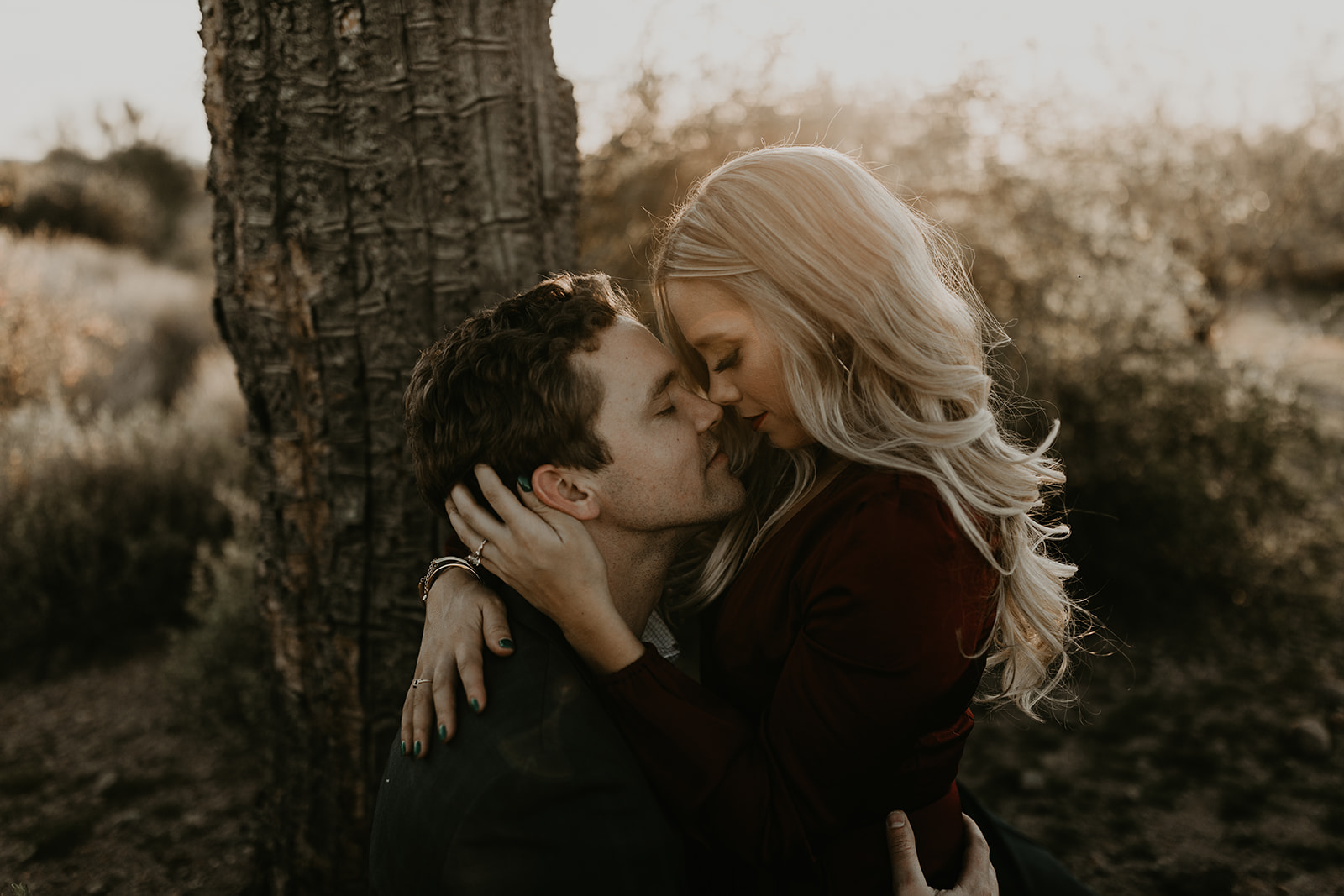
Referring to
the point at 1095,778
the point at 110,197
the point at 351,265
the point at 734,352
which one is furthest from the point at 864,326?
the point at 110,197

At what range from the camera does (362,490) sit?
2379mm

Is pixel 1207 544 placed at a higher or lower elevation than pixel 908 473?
lower

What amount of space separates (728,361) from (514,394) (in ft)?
1.73

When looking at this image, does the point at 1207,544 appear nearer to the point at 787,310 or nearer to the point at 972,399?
the point at 972,399

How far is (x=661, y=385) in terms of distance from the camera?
2020mm

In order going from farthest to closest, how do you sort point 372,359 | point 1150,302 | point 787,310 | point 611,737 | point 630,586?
1. point 1150,302
2. point 372,359
3. point 630,586
4. point 787,310
5. point 611,737

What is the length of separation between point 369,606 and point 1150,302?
5.46 metres

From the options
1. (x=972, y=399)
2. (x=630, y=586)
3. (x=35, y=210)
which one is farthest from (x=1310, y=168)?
(x=35, y=210)

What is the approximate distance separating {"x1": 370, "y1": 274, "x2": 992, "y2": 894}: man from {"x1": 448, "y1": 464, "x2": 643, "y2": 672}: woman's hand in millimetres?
78

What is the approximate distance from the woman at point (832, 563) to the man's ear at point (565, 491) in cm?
13

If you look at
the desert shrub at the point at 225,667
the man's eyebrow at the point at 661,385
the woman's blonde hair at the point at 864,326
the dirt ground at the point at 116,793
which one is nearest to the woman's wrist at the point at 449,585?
the man's eyebrow at the point at 661,385

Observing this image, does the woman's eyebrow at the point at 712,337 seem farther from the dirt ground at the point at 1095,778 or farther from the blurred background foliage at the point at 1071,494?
the dirt ground at the point at 1095,778

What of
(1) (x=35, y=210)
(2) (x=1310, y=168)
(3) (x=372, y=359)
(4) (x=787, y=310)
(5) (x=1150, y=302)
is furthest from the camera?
(1) (x=35, y=210)

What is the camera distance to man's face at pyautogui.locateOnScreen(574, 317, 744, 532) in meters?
1.95
